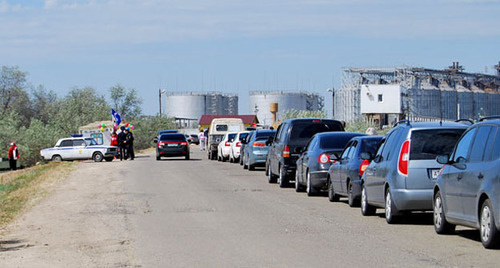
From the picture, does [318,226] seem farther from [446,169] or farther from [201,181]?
[201,181]

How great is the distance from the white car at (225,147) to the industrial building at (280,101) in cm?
12315

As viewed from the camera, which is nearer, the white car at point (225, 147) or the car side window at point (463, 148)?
the car side window at point (463, 148)

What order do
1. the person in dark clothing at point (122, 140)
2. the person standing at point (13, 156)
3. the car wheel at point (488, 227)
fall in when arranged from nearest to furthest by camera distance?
1. the car wheel at point (488, 227)
2. the person in dark clothing at point (122, 140)
3. the person standing at point (13, 156)

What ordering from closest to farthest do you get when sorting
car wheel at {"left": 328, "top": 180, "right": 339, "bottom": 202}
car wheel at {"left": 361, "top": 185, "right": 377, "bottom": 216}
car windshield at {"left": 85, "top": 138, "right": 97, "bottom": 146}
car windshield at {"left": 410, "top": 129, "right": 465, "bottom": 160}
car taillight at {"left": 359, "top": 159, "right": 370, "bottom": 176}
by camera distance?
car windshield at {"left": 410, "top": 129, "right": 465, "bottom": 160}
car wheel at {"left": 361, "top": 185, "right": 377, "bottom": 216}
car taillight at {"left": 359, "top": 159, "right": 370, "bottom": 176}
car wheel at {"left": 328, "top": 180, "right": 339, "bottom": 202}
car windshield at {"left": 85, "top": 138, "right": 97, "bottom": 146}

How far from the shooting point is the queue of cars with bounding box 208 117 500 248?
10945mm

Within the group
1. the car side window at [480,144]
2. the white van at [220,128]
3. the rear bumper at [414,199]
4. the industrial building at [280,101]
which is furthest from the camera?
the industrial building at [280,101]

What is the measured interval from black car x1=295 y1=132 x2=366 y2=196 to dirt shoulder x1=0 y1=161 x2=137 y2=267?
4603 millimetres

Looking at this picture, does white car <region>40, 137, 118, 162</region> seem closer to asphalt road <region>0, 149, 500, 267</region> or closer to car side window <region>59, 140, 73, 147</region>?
car side window <region>59, 140, 73, 147</region>

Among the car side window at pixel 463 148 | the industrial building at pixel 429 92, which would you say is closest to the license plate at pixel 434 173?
the car side window at pixel 463 148

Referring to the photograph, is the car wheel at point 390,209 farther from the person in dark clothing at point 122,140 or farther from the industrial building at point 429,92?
the industrial building at point 429,92

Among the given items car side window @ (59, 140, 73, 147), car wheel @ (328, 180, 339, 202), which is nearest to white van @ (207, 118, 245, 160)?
car side window @ (59, 140, 73, 147)

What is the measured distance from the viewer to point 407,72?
128875 millimetres

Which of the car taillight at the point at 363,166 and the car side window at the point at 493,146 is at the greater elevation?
the car side window at the point at 493,146

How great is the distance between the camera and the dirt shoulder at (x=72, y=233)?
35.6 ft
